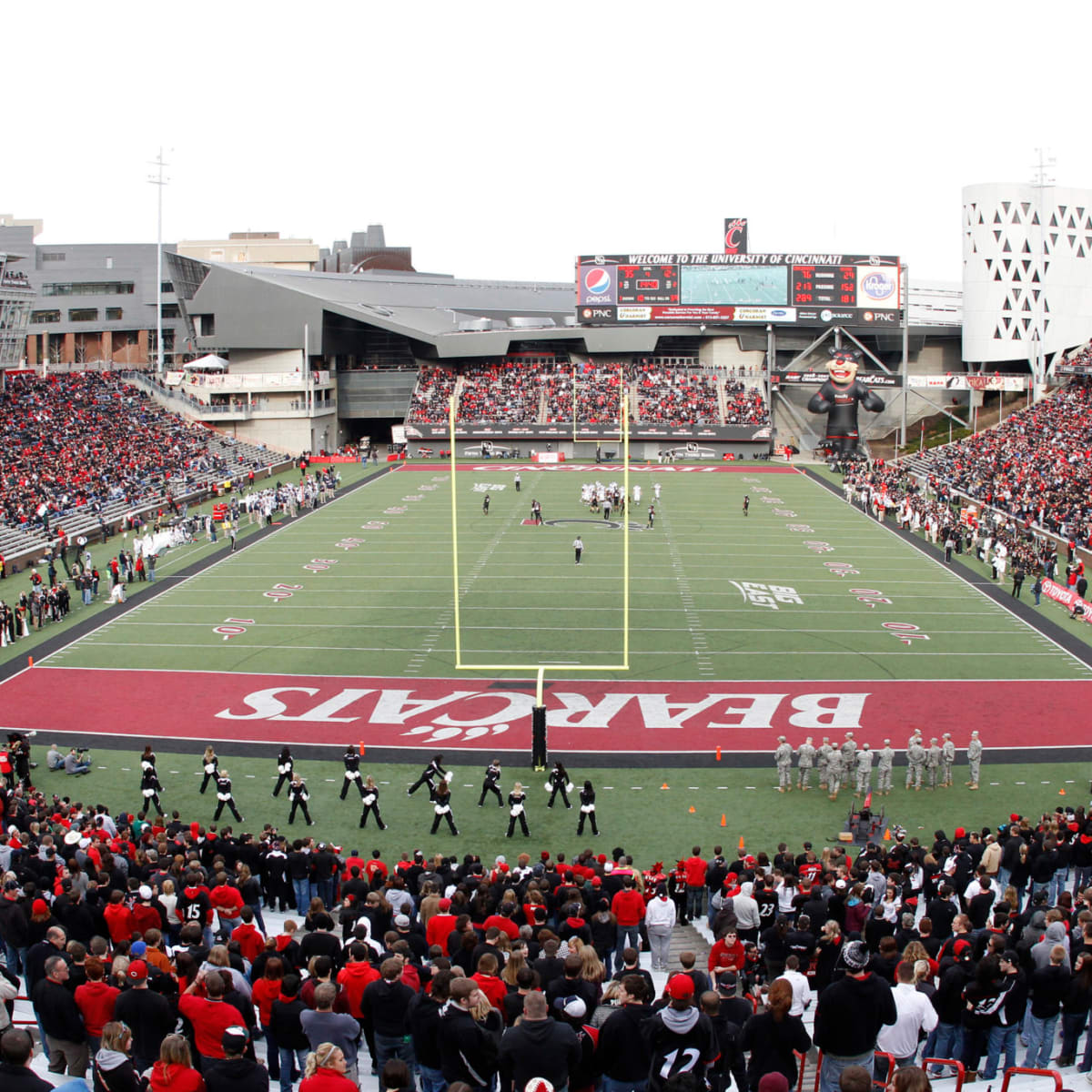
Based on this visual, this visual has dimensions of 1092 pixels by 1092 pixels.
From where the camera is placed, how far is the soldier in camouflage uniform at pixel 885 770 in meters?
16.8

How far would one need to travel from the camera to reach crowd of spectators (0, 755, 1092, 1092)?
261 inches

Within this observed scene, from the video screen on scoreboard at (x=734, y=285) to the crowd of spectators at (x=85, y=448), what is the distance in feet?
86.3

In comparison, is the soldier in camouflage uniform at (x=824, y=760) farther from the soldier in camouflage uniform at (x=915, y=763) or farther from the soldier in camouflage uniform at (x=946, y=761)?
the soldier in camouflage uniform at (x=946, y=761)

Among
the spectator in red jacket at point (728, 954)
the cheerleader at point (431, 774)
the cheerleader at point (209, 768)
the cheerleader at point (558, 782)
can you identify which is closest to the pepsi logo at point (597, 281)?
the cheerleader at point (558, 782)

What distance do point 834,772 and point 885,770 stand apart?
708 millimetres

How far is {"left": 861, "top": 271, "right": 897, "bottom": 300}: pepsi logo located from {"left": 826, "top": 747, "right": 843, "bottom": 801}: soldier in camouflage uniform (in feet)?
167

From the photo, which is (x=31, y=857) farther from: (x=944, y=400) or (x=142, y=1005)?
(x=944, y=400)

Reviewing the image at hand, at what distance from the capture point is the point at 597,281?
6544 centimetres

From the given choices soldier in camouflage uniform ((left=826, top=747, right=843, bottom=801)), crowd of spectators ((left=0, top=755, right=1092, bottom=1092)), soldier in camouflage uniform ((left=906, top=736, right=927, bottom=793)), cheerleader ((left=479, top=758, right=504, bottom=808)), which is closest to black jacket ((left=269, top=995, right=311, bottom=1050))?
crowd of spectators ((left=0, top=755, right=1092, bottom=1092))

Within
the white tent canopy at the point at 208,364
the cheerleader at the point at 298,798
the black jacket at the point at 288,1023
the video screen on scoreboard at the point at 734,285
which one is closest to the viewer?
the black jacket at the point at 288,1023

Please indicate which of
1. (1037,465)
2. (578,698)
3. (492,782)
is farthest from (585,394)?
(492,782)

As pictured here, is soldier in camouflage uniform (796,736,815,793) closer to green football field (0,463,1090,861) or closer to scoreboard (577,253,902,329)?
green football field (0,463,1090,861)

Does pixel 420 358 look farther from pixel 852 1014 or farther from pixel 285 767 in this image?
pixel 852 1014

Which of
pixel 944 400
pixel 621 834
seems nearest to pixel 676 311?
pixel 944 400
